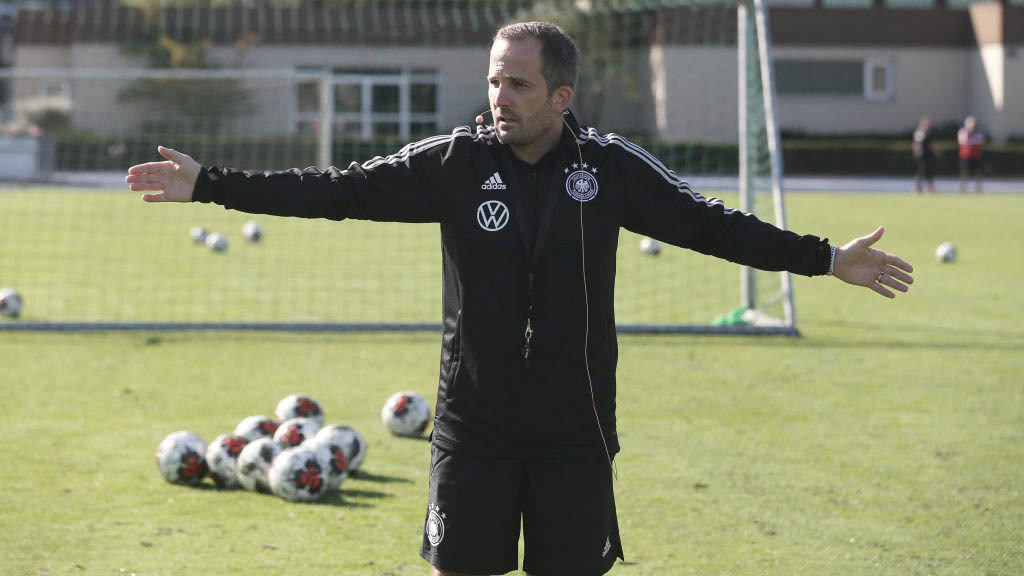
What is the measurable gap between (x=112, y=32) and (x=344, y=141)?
2547cm

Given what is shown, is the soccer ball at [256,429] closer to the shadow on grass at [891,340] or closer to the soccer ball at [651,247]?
the shadow on grass at [891,340]

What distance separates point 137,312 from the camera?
1442 centimetres

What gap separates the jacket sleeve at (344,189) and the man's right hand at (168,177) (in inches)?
1.4

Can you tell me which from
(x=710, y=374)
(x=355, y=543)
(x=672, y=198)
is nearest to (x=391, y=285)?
(x=710, y=374)

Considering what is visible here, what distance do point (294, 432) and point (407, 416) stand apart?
1204 mm

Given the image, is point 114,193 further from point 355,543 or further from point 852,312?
→ point 355,543

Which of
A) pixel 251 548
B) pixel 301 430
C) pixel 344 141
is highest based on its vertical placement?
pixel 344 141

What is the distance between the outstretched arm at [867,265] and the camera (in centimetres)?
461

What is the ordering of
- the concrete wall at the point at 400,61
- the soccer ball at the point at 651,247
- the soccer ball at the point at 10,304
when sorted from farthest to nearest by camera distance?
the concrete wall at the point at 400,61, the soccer ball at the point at 651,247, the soccer ball at the point at 10,304

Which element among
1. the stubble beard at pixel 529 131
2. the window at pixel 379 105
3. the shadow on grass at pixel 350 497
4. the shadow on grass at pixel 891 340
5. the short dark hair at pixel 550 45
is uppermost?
the window at pixel 379 105

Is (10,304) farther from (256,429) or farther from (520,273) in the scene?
(520,273)

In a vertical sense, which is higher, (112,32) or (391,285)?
A: (112,32)

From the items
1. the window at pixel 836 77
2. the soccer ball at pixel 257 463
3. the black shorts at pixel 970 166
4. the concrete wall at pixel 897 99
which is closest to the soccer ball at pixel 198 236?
the soccer ball at pixel 257 463

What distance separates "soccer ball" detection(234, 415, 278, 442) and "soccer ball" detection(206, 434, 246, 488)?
17 cm
